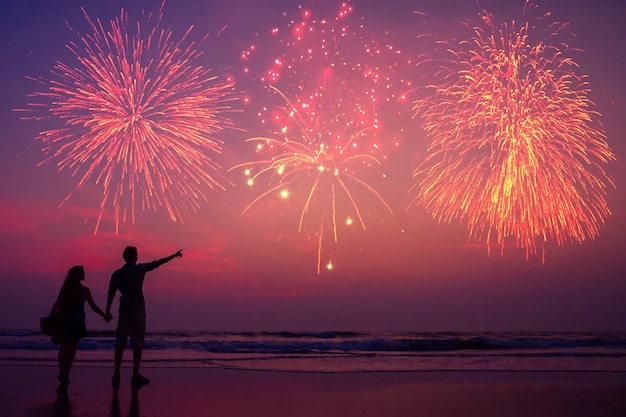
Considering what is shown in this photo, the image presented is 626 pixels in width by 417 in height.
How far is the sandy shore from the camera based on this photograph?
7.11 metres

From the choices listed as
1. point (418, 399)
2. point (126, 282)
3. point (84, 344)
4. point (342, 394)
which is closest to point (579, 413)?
point (418, 399)

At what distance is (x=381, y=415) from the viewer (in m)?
6.94

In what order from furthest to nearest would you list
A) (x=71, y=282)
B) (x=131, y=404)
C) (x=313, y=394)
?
(x=71, y=282) < (x=313, y=394) < (x=131, y=404)

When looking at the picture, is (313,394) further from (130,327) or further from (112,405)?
(130,327)

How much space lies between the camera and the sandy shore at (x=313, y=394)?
280 inches

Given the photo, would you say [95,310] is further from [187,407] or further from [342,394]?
[342,394]

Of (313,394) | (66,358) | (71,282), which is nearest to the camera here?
(313,394)

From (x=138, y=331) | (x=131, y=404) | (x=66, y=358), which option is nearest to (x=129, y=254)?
(x=138, y=331)

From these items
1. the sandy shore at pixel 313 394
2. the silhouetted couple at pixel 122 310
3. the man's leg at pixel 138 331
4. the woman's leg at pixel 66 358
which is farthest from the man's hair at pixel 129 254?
the sandy shore at pixel 313 394

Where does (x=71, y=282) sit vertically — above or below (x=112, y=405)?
above

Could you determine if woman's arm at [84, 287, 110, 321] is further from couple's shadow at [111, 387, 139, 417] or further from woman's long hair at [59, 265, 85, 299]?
couple's shadow at [111, 387, 139, 417]

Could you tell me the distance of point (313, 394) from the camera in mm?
8695

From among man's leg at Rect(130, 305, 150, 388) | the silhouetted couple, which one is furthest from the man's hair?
man's leg at Rect(130, 305, 150, 388)

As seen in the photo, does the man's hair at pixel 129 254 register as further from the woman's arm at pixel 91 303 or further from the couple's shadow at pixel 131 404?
the couple's shadow at pixel 131 404
